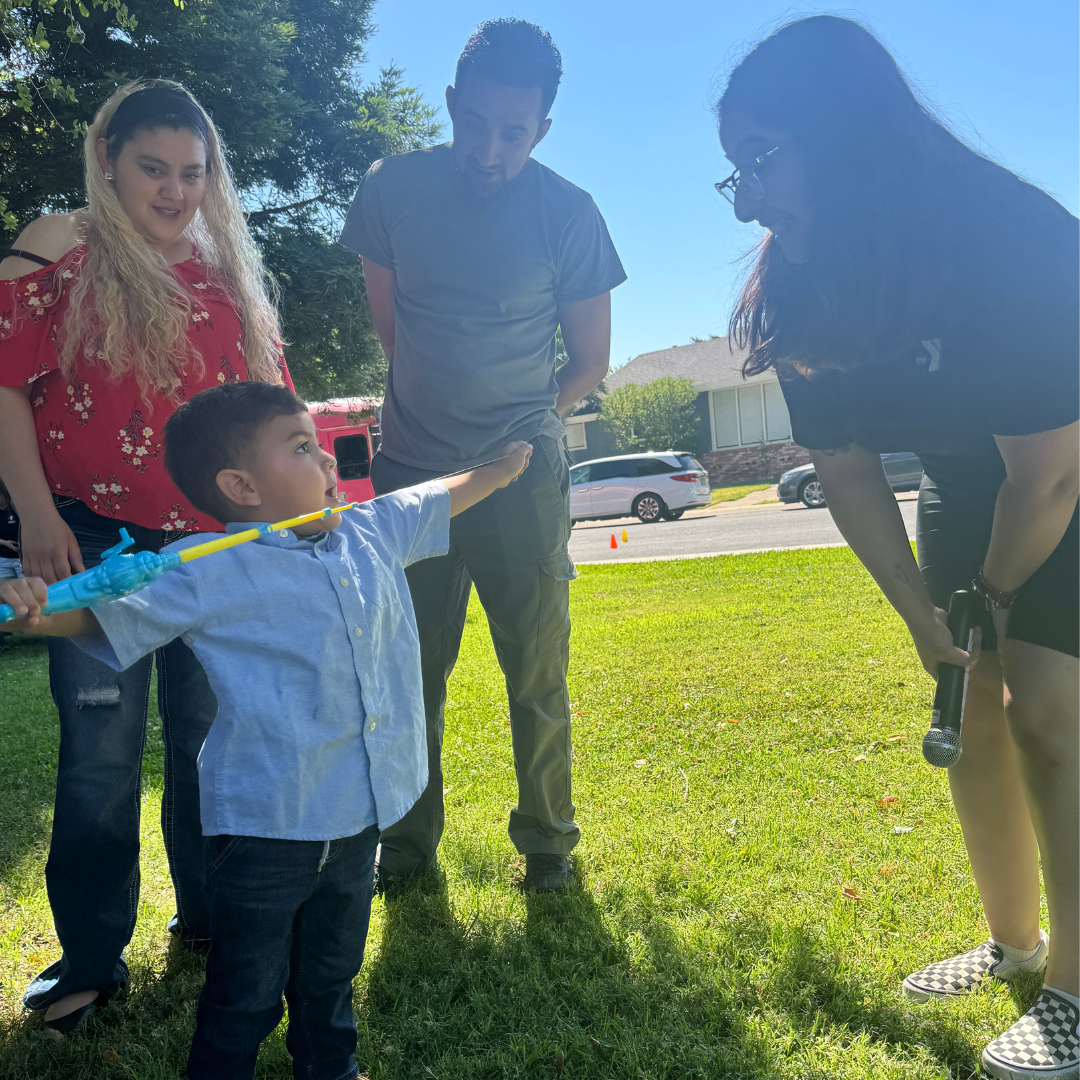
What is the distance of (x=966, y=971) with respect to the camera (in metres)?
2.14

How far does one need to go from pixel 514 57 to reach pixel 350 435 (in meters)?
13.5

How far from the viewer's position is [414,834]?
9.35ft

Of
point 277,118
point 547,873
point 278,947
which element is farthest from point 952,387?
point 277,118

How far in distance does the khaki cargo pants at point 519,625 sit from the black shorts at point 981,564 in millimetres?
1016

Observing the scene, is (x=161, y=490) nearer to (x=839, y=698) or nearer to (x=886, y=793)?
(x=886, y=793)

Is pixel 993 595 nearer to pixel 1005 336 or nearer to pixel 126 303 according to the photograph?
pixel 1005 336

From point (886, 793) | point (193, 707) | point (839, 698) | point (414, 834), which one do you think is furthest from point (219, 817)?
point (839, 698)

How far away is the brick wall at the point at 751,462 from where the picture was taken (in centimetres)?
2952

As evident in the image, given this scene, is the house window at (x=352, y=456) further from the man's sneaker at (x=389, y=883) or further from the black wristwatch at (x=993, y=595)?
the black wristwatch at (x=993, y=595)

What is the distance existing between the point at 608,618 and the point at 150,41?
8530mm

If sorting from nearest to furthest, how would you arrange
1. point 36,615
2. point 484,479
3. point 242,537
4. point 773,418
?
1. point 36,615
2. point 242,537
3. point 484,479
4. point 773,418

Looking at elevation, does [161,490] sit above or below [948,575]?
above

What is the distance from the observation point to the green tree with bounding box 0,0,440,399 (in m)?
9.48

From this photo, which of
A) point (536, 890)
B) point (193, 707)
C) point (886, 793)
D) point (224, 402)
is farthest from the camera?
point (886, 793)
